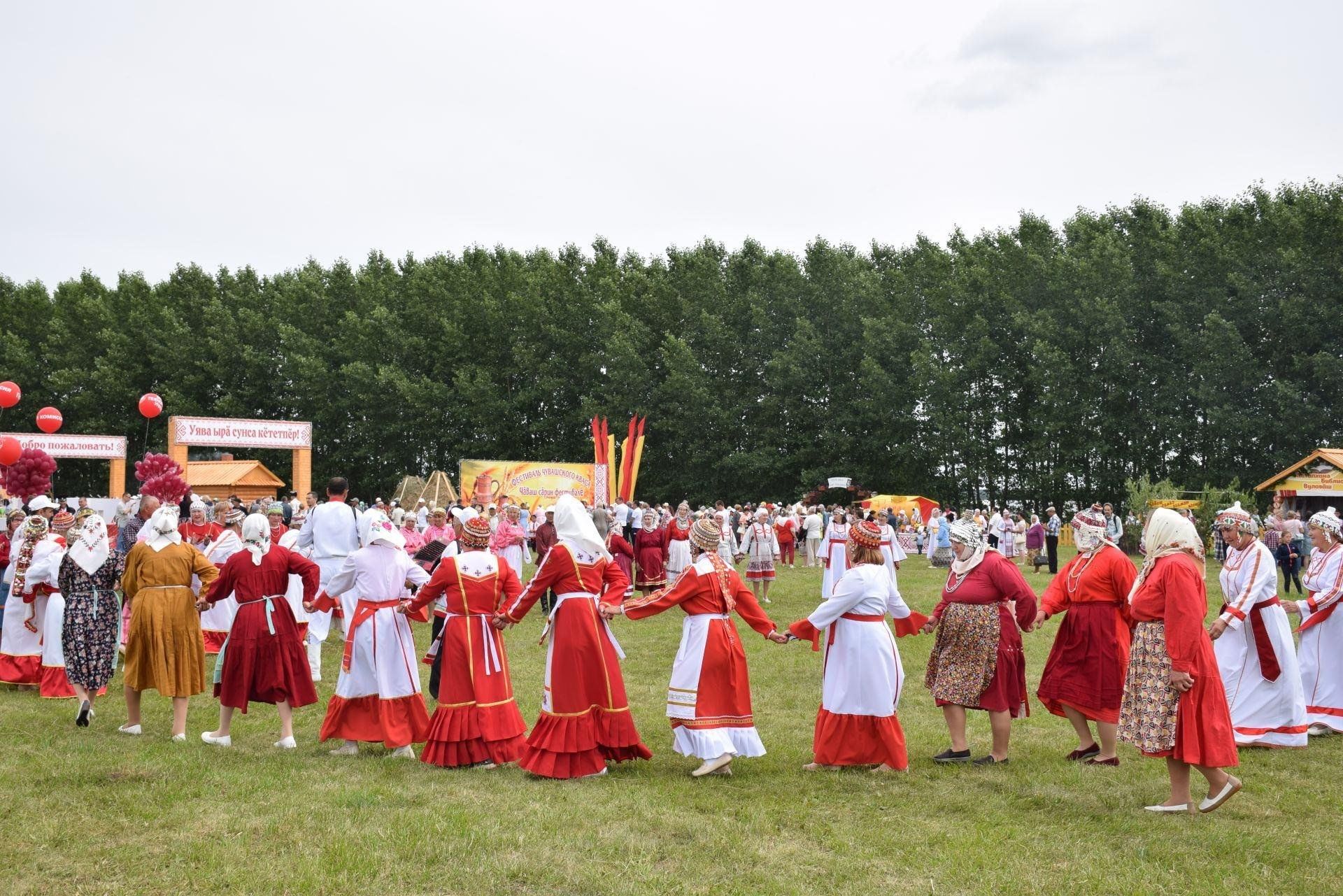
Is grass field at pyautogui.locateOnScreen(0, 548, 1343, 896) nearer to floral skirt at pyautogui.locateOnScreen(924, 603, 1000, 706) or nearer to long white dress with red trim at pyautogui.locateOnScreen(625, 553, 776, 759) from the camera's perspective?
long white dress with red trim at pyautogui.locateOnScreen(625, 553, 776, 759)

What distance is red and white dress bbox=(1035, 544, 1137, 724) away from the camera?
26.2 ft

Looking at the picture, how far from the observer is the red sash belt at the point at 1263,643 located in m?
8.92

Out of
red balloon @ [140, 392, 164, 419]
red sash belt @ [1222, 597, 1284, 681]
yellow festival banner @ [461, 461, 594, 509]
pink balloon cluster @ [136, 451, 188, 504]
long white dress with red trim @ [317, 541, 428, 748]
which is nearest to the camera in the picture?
long white dress with red trim @ [317, 541, 428, 748]

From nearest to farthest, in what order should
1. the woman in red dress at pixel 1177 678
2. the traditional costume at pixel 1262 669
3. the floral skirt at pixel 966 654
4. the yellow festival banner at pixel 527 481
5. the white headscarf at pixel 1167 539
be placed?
1. the woman in red dress at pixel 1177 678
2. the white headscarf at pixel 1167 539
3. the floral skirt at pixel 966 654
4. the traditional costume at pixel 1262 669
5. the yellow festival banner at pixel 527 481

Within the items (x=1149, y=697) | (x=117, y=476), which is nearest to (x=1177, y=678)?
(x=1149, y=697)

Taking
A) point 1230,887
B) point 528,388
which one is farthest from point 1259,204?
point 1230,887

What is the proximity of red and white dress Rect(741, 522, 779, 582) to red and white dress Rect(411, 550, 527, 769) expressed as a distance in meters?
12.0

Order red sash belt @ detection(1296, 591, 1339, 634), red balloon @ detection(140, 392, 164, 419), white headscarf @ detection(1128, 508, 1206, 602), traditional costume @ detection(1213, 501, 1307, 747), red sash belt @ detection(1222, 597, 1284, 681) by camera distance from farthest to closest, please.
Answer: red balloon @ detection(140, 392, 164, 419), red sash belt @ detection(1296, 591, 1339, 634), red sash belt @ detection(1222, 597, 1284, 681), traditional costume @ detection(1213, 501, 1307, 747), white headscarf @ detection(1128, 508, 1206, 602)

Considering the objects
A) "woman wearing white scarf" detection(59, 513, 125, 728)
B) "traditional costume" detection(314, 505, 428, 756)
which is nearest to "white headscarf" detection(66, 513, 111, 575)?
"woman wearing white scarf" detection(59, 513, 125, 728)

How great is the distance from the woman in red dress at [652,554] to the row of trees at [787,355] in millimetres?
26652

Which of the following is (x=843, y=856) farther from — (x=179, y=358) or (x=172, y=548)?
(x=179, y=358)

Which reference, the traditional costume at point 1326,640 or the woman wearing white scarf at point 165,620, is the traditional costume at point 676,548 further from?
the woman wearing white scarf at point 165,620

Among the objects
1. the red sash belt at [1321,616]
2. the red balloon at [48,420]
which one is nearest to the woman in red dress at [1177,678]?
the red sash belt at [1321,616]

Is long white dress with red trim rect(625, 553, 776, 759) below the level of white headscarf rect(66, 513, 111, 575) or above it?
below
